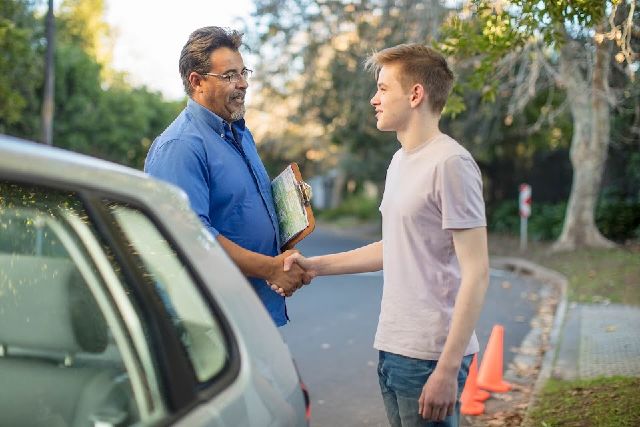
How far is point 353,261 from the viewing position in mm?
3264

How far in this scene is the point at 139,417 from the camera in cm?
164

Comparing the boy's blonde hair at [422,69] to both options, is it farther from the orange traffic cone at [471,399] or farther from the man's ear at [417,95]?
the orange traffic cone at [471,399]

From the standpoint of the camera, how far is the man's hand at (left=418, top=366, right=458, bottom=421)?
2539 mm

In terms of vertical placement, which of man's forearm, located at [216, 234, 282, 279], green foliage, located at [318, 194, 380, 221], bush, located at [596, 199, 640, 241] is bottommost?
green foliage, located at [318, 194, 380, 221]

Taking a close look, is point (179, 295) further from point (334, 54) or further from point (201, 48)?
point (334, 54)

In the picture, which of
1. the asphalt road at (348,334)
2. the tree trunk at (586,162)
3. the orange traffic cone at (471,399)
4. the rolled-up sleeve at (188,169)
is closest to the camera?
the rolled-up sleeve at (188,169)

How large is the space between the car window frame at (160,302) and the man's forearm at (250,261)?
1.14 metres

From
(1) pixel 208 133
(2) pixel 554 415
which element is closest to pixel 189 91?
(1) pixel 208 133

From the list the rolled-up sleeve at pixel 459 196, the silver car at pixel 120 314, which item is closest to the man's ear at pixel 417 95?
the rolled-up sleeve at pixel 459 196

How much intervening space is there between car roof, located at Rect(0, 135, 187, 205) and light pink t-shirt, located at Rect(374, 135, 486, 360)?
0.97 meters

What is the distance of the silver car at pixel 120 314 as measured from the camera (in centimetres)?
168

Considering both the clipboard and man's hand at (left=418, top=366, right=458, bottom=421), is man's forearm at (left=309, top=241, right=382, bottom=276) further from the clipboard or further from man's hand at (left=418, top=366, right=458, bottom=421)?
man's hand at (left=418, top=366, right=458, bottom=421)

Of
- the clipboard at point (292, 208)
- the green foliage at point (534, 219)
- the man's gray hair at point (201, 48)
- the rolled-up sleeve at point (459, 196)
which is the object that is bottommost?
the green foliage at point (534, 219)

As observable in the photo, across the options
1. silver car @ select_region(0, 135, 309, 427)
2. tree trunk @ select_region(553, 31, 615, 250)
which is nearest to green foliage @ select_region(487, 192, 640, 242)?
tree trunk @ select_region(553, 31, 615, 250)
